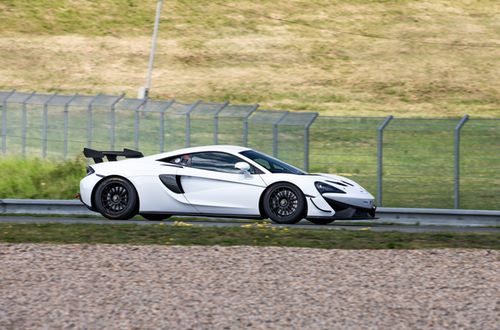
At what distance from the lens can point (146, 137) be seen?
24562 mm

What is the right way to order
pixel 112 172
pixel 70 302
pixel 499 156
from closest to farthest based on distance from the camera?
pixel 70 302 < pixel 112 172 < pixel 499 156

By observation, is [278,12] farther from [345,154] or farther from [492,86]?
[345,154]

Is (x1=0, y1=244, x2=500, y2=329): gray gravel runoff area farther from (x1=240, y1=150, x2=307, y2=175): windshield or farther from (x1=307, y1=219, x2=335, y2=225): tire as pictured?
(x1=307, y1=219, x2=335, y2=225): tire

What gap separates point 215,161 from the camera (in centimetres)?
1641

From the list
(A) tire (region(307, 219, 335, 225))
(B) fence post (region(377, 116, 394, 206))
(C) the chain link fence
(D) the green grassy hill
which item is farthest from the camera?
(D) the green grassy hill

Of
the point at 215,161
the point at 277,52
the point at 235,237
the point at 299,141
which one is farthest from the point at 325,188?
the point at 277,52

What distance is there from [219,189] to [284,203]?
1.00 m

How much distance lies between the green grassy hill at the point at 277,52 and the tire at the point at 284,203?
2951cm

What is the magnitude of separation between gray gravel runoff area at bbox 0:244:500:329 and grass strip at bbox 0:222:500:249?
74 cm

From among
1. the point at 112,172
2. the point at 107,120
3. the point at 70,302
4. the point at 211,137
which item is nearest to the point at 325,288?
the point at 70,302

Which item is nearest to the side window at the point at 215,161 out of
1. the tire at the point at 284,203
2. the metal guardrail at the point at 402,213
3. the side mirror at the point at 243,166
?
the side mirror at the point at 243,166

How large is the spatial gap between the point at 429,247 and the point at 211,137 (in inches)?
463

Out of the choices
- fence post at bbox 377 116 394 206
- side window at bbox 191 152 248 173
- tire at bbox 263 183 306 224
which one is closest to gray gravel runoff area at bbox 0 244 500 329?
tire at bbox 263 183 306 224

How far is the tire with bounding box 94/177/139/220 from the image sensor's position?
16359 mm
